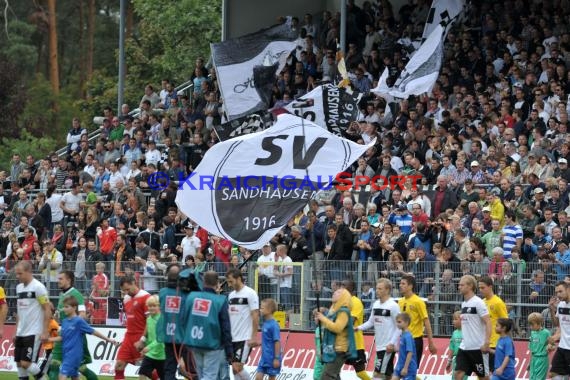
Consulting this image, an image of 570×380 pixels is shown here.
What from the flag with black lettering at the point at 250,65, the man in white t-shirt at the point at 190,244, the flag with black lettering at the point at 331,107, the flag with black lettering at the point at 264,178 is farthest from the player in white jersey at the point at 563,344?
the flag with black lettering at the point at 250,65

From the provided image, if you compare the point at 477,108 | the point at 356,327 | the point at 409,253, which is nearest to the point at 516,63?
the point at 477,108

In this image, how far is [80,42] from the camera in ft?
247

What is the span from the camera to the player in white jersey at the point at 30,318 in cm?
1873

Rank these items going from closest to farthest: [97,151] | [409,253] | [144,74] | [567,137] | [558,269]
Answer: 1. [558,269]
2. [409,253]
3. [567,137]
4. [97,151]
5. [144,74]

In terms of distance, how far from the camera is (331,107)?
2939cm

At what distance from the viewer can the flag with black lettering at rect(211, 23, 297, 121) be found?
3503cm

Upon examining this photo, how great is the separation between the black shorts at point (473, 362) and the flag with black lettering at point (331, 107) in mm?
11012

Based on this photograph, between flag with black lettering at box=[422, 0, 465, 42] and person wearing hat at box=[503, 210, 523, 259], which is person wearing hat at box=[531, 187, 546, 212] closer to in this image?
person wearing hat at box=[503, 210, 523, 259]

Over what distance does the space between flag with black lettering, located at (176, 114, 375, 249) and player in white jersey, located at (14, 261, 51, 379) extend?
2975 mm

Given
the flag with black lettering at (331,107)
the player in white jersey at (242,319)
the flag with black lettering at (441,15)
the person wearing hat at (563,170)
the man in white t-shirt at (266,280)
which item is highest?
the flag with black lettering at (441,15)

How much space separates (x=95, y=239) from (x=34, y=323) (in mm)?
11688

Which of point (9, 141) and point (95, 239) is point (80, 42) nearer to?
point (9, 141)

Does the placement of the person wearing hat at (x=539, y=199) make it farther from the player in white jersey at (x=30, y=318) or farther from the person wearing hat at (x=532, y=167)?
the player in white jersey at (x=30, y=318)

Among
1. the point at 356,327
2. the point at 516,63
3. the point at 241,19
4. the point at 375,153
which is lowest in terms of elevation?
the point at 356,327
